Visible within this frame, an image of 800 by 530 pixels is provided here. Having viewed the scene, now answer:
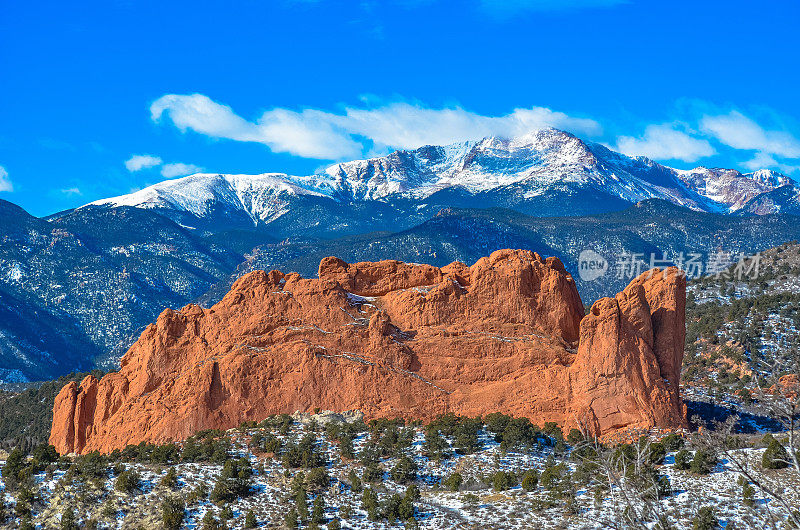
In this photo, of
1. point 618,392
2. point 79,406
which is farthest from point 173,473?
point 618,392

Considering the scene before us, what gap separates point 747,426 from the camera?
6138 centimetres

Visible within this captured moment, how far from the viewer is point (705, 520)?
118 ft

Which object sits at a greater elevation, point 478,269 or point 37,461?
point 478,269

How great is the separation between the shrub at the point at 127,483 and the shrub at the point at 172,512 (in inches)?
69.2

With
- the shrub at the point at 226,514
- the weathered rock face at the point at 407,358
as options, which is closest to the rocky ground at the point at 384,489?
the shrub at the point at 226,514

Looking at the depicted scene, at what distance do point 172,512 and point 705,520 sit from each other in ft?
→ 74.9

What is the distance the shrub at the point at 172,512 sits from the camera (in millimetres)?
38594

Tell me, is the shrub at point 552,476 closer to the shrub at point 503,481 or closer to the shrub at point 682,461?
the shrub at point 503,481

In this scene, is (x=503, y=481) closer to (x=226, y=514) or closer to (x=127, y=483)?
(x=226, y=514)

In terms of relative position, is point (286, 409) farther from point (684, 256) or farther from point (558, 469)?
point (684, 256)

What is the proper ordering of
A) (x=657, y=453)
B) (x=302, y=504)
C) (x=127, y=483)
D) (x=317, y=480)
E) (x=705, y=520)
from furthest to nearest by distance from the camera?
(x=657, y=453), (x=317, y=480), (x=127, y=483), (x=302, y=504), (x=705, y=520)

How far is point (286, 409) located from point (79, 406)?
524 inches

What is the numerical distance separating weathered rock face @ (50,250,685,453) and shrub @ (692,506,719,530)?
1114 cm

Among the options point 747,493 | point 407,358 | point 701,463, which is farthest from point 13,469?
point 747,493
